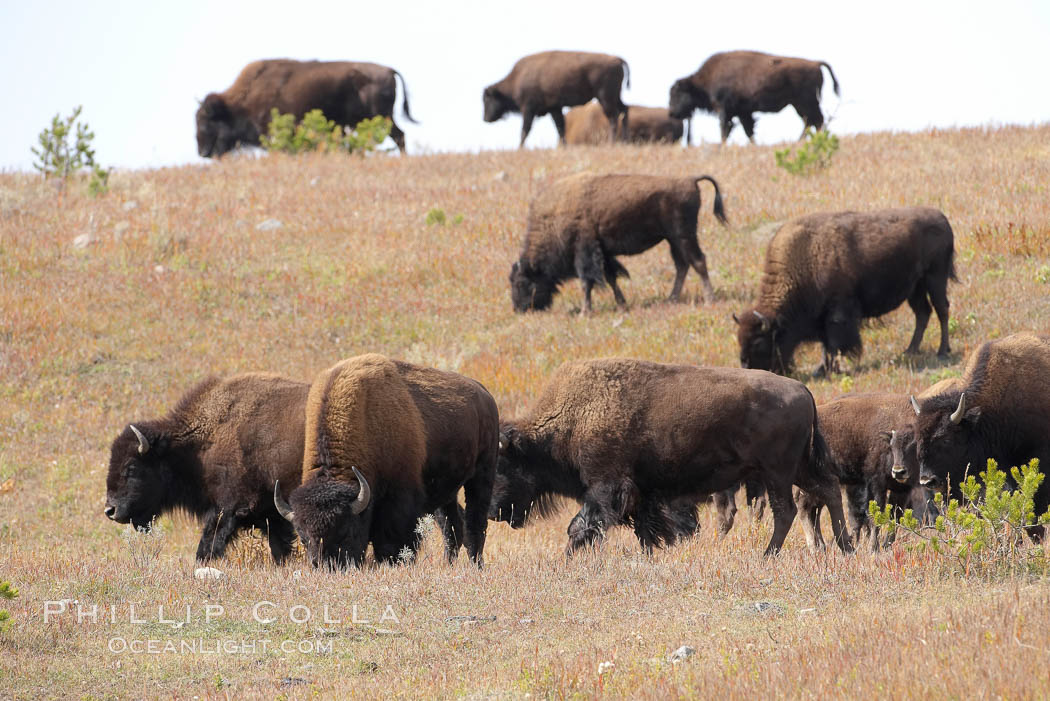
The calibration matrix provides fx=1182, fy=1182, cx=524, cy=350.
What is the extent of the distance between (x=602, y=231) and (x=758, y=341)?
3.61 meters

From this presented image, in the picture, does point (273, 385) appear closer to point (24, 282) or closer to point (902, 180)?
point (24, 282)

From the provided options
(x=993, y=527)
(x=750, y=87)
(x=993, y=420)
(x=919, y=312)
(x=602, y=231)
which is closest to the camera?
(x=993, y=527)

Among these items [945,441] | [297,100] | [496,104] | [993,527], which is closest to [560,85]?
[496,104]

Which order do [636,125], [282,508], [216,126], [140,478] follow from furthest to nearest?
1. [636,125]
2. [216,126]
3. [140,478]
4. [282,508]

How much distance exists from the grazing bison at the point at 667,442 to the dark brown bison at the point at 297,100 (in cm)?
2077

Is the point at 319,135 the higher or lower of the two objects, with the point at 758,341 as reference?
higher

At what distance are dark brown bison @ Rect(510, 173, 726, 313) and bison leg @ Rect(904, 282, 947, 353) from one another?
3057mm

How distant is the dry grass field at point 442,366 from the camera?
534cm

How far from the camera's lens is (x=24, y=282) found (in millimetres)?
18422

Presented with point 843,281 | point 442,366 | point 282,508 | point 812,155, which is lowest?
point 442,366

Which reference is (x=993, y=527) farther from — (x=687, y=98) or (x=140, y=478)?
(x=687, y=98)

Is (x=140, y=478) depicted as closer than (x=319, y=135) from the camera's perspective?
Yes

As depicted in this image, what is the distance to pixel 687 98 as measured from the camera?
98.9ft

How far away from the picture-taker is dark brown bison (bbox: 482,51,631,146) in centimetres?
2961
